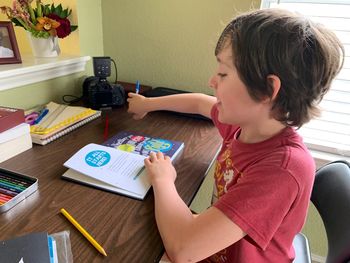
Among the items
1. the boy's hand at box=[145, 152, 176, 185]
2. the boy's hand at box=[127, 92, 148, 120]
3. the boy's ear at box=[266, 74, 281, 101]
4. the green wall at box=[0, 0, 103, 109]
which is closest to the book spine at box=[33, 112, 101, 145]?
the boy's hand at box=[127, 92, 148, 120]

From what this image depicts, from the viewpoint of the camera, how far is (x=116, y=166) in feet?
2.56

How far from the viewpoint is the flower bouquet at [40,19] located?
3.67 ft

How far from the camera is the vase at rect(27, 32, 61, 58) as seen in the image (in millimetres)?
1208

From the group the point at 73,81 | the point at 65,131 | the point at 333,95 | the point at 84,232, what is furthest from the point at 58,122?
the point at 333,95

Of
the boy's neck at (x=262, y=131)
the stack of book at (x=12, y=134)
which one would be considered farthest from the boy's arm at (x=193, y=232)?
the stack of book at (x=12, y=134)

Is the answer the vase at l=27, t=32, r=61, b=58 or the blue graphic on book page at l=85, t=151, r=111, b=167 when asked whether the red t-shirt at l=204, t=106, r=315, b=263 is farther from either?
the vase at l=27, t=32, r=61, b=58

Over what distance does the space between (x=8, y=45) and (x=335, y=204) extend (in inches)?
46.6

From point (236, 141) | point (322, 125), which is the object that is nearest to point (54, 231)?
point (236, 141)

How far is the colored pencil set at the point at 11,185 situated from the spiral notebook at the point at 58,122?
0.74 ft

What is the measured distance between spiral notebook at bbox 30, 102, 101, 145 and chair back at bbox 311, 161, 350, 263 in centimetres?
80

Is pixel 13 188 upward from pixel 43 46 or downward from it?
downward

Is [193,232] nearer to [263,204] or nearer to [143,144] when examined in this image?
[263,204]

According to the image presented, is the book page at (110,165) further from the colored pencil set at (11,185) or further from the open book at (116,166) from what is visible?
the colored pencil set at (11,185)

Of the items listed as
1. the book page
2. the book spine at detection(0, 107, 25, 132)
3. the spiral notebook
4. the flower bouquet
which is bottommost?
the spiral notebook
